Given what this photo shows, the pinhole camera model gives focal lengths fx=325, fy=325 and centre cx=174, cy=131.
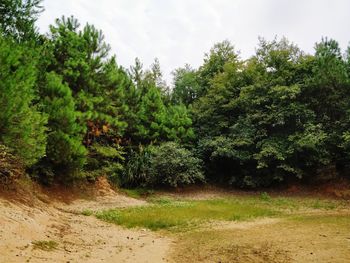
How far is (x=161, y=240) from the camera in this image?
11.0 metres

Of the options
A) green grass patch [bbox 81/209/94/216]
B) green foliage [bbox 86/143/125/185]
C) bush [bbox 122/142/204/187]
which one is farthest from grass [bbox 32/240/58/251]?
bush [bbox 122/142/204/187]

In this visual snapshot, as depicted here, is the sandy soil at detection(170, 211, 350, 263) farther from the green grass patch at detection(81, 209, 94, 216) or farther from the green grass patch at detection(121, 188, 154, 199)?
the green grass patch at detection(121, 188, 154, 199)

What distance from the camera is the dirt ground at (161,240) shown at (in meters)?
7.88

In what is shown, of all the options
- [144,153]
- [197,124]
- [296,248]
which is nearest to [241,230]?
[296,248]

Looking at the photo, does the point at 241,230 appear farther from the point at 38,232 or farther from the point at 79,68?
the point at 79,68

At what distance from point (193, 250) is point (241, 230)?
3.85 m

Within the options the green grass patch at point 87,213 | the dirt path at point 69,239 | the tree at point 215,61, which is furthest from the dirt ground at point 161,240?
the tree at point 215,61

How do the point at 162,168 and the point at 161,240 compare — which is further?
the point at 162,168

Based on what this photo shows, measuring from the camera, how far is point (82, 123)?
1931 cm

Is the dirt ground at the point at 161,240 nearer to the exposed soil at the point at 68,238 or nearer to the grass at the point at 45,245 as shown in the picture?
the exposed soil at the point at 68,238

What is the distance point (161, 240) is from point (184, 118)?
19.7 m

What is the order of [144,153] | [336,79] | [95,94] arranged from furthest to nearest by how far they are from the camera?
[144,153] < [336,79] < [95,94]

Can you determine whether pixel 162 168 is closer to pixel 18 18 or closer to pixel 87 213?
pixel 87 213

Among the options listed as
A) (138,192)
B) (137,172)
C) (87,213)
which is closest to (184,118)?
(137,172)
